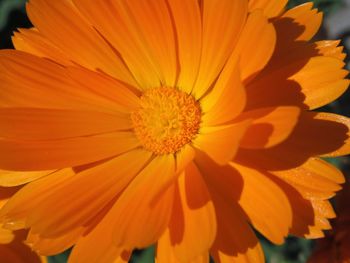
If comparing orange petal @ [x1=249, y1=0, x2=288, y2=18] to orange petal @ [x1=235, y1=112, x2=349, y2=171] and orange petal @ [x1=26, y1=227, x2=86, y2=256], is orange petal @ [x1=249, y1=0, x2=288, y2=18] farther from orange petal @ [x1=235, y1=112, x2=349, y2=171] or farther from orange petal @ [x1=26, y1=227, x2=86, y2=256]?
orange petal @ [x1=26, y1=227, x2=86, y2=256]

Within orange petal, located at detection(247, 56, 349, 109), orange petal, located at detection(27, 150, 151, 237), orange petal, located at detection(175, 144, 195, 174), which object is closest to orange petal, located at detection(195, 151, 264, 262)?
orange petal, located at detection(175, 144, 195, 174)

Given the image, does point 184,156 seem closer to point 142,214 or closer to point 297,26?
point 142,214

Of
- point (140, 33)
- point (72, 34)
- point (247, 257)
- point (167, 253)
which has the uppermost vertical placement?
point (72, 34)

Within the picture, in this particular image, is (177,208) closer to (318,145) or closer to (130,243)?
(130,243)

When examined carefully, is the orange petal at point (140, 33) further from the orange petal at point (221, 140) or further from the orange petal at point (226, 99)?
the orange petal at point (221, 140)

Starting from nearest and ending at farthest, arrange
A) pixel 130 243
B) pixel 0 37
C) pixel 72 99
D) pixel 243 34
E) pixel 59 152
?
pixel 130 243
pixel 243 34
pixel 59 152
pixel 72 99
pixel 0 37

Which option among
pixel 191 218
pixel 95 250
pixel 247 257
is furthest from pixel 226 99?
pixel 95 250

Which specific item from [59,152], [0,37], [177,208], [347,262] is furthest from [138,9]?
[0,37]
